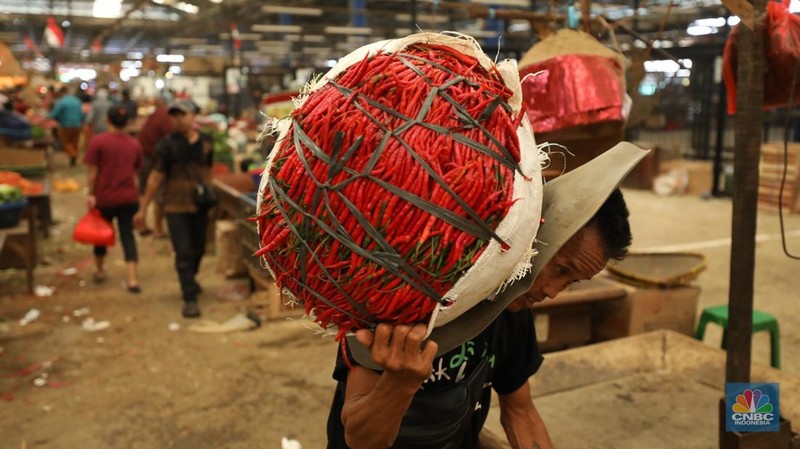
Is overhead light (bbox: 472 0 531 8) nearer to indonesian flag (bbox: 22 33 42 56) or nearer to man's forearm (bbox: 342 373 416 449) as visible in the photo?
man's forearm (bbox: 342 373 416 449)

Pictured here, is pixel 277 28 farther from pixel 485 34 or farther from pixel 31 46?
pixel 31 46

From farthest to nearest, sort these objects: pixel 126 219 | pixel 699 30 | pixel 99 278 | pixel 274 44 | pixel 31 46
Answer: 1. pixel 274 44
2. pixel 31 46
3. pixel 699 30
4. pixel 99 278
5. pixel 126 219

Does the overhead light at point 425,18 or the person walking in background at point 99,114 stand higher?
the overhead light at point 425,18

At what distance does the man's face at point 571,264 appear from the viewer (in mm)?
1512

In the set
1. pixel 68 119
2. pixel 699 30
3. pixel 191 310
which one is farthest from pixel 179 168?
pixel 699 30

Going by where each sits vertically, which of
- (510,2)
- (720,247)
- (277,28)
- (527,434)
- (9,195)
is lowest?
(720,247)

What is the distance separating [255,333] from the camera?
5.47 m

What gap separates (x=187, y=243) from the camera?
19.5 feet

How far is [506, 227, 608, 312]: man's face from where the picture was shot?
4.96ft

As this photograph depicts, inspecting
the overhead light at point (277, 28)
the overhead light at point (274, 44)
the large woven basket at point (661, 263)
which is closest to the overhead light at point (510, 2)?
the overhead light at point (277, 28)

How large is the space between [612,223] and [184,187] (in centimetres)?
491

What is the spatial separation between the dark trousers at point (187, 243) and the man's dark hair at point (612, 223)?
16.3 ft

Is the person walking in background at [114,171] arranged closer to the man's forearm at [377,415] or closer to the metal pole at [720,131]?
the man's forearm at [377,415]

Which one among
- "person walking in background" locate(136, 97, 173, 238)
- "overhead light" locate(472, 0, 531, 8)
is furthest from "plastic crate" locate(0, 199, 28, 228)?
"overhead light" locate(472, 0, 531, 8)
